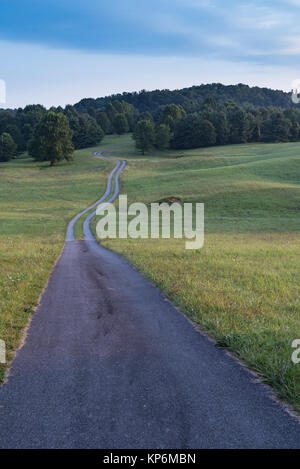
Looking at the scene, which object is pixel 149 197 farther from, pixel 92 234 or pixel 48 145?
pixel 48 145

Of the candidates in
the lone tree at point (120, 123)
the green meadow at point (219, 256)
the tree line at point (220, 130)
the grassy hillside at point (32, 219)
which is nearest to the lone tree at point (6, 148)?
the grassy hillside at point (32, 219)

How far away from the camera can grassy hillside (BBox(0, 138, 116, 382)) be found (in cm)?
1152

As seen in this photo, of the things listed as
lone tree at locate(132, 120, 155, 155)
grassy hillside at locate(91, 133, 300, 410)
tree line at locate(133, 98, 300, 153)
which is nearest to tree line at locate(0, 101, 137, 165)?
lone tree at locate(132, 120, 155, 155)

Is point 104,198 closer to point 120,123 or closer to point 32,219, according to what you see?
point 32,219

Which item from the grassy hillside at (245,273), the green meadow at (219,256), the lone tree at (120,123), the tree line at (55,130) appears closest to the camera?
the grassy hillside at (245,273)

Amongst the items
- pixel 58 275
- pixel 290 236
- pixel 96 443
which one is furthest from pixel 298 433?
pixel 290 236

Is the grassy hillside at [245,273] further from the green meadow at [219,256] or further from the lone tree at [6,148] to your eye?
the lone tree at [6,148]

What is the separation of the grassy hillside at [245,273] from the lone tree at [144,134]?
69.4 m

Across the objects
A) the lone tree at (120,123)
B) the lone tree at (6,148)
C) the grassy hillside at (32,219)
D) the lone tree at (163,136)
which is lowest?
the grassy hillside at (32,219)

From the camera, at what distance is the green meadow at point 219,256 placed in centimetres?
865

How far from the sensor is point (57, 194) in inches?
2564

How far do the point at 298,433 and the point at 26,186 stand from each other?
74067 mm

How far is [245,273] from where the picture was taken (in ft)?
48.9

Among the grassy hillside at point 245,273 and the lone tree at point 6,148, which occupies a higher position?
the lone tree at point 6,148
